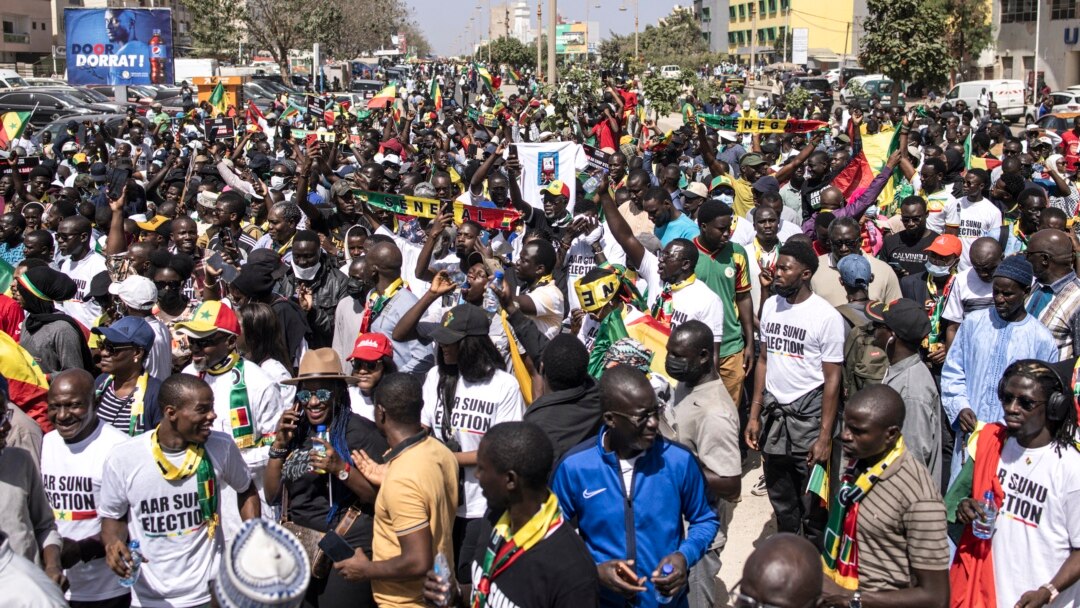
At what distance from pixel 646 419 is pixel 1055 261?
3228 mm

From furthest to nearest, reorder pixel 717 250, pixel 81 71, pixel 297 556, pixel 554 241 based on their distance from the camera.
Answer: pixel 81 71, pixel 554 241, pixel 717 250, pixel 297 556

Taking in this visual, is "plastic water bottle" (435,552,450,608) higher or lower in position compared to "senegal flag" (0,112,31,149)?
lower

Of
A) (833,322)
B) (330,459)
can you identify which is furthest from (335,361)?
(833,322)

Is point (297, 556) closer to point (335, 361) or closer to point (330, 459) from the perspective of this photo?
point (330, 459)

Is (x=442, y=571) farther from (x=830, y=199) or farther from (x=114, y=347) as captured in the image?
(x=830, y=199)

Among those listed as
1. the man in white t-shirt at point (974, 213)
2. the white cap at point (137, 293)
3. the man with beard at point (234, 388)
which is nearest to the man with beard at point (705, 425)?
the man with beard at point (234, 388)

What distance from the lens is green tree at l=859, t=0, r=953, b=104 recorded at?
4169 centimetres

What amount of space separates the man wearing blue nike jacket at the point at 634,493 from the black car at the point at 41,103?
2930 centimetres

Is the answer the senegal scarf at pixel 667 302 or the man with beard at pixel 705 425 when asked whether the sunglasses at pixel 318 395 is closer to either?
the man with beard at pixel 705 425

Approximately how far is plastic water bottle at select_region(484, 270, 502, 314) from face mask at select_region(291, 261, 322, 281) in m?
1.91

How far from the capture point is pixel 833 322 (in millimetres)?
6020

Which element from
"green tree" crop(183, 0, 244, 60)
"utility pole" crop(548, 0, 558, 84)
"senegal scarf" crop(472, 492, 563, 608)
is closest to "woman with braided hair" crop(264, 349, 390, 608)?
"senegal scarf" crop(472, 492, 563, 608)

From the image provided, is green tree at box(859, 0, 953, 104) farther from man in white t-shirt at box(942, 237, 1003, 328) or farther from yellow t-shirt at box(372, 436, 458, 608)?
yellow t-shirt at box(372, 436, 458, 608)

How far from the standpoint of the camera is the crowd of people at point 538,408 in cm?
396
